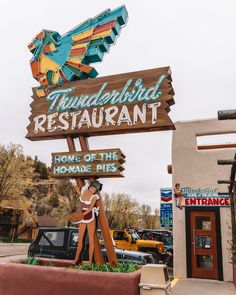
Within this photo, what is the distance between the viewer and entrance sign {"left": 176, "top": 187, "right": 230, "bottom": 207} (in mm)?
11789

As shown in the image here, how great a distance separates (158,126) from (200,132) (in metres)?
5.58

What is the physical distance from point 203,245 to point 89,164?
6419 mm

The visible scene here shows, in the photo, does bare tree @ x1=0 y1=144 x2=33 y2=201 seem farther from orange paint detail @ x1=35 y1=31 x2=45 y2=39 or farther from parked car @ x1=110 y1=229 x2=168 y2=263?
orange paint detail @ x1=35 y1=31 x2=45 y2=39

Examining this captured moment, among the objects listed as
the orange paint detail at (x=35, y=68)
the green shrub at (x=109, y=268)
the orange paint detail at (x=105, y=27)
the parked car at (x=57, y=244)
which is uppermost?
the orange paint detail at (x=105, y=27)

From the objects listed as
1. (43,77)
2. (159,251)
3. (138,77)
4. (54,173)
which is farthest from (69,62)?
(159,251)

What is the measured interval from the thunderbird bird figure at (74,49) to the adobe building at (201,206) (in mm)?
5540

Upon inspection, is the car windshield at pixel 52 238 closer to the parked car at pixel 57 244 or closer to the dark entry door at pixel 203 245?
the parked car at pixel 57 244

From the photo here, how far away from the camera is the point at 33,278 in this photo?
6973 mm

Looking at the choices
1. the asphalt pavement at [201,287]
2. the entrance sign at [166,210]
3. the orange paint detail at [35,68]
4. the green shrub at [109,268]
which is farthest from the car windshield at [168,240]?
the orange paint detail at [35,68]

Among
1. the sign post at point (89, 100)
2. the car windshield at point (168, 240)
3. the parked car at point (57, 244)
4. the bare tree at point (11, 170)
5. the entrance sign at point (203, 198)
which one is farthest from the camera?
the bare tree at point (11, 170)

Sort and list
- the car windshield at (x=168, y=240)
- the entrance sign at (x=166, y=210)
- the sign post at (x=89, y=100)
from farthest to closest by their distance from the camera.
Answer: the car windshield at (x=168, y=240)
the entrance sign at (x=166, y=210)
the sign post at (x=89, y=100)

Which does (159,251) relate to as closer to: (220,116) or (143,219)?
(220,116)

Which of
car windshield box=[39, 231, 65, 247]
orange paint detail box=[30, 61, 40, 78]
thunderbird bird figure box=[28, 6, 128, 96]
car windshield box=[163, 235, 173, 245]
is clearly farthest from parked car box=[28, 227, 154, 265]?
car windshield box=[163, 235, 173, 245]

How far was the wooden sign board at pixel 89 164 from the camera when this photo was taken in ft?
25.3
